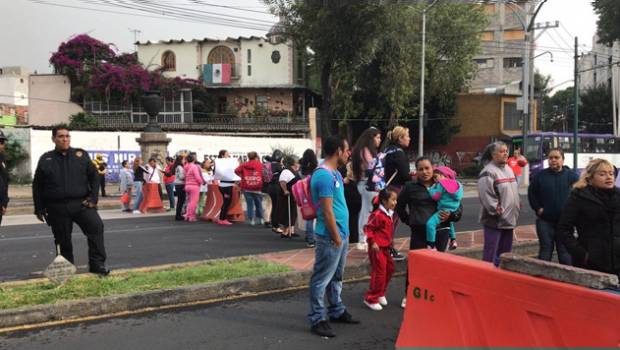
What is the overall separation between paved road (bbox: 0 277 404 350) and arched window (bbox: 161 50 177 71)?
39.2 meters

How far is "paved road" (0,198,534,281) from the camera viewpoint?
8.25 metres

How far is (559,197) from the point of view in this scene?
6.43m

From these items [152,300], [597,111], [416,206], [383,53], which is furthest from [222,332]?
[597,111]

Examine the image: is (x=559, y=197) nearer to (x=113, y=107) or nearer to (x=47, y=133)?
(x=47, y=133)

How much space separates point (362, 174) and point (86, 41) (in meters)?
37.8

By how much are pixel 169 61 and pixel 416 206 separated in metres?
40.0

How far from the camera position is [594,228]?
14.2 feet

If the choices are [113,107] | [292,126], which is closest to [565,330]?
[292,126]

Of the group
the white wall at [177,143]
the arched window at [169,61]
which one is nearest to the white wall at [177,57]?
the arched window at [169,61]

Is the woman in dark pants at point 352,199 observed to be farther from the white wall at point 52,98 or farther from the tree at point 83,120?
the white wall at point 52,98

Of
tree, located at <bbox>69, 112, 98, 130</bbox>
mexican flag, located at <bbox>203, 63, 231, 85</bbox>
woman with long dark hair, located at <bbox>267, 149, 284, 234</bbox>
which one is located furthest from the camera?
mexican flag, located at <bbox>203, 63, 231, 85</bbox>

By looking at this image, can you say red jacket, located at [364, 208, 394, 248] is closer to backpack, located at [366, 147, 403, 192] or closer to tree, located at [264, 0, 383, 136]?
backpack, located at [366, 147, 403, 192]

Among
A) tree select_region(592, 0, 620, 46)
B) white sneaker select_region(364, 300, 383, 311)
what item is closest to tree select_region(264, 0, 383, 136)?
tree select_region(592, 0, 620, 46)

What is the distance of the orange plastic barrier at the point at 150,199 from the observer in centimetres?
1555
